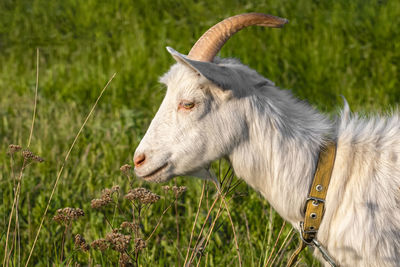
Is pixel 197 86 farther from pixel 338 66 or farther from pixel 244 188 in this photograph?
pixel 338 66

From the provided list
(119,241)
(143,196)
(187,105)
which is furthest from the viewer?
(187,105)

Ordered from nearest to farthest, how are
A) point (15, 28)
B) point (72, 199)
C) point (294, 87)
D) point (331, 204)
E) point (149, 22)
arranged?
point (331, 204)
point (72, 199)
point (294, 87)
point (149, 22)
point (15, 28)

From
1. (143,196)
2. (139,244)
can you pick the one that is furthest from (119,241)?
(143,196)

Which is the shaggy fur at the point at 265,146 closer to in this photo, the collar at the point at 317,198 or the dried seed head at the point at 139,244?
the collar at the point at 317,198

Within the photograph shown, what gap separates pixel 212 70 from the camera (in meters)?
2.62

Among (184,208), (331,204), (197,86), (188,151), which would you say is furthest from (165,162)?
(184,208)

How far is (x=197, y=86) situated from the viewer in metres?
2.75

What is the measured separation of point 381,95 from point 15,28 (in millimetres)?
6195

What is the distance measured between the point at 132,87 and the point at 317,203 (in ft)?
14.5

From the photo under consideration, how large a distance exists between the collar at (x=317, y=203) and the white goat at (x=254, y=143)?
0.03m

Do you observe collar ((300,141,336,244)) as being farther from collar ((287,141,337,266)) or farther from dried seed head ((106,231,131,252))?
dried seed head ((106,231,131,252))

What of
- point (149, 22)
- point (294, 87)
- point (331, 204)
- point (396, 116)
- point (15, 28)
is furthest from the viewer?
point (15, 28)

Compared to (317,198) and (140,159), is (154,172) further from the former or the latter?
(317,198)

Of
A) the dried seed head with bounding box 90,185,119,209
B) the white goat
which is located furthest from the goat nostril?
the dried seed head with bounding box 90,185,119,209
